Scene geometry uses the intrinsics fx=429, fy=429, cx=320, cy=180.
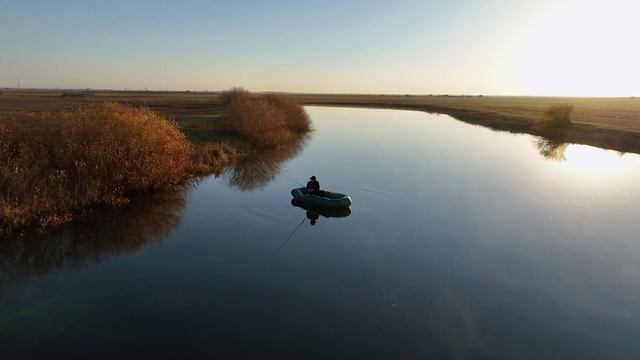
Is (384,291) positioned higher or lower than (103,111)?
lower

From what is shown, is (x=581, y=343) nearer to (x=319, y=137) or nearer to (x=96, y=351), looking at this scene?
(x=96, y=351)

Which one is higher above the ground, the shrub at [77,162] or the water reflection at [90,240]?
the shrub at [77,162]

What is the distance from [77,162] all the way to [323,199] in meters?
10.5

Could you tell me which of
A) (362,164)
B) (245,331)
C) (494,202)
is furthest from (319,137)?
(245,331)

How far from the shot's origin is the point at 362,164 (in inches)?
1252

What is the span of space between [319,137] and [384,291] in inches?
1506

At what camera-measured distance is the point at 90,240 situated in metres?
15.5

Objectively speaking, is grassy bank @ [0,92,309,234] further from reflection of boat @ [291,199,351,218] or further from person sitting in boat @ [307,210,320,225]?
person sitting in boat @ [307,210,320,225]

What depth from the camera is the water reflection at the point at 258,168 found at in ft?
83.1

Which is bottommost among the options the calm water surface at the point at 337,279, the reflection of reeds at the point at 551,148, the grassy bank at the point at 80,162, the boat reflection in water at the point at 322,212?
the calm water surface at the point at 337,279

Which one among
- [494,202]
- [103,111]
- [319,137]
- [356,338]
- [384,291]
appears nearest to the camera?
[356,338]

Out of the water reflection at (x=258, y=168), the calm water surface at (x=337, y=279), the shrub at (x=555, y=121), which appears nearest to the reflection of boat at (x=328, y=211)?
the calm water surface at (x=337, y=279)

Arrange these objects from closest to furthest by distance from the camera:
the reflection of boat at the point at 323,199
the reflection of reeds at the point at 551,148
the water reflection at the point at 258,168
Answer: the reflection of boat at the point at 323,199, the water reflection at the point at 258,168, the reflection of reeds at the point at 551,148

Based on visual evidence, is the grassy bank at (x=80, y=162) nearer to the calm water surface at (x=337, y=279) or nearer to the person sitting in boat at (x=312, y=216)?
the calm water surface at (x=337, y=279)
